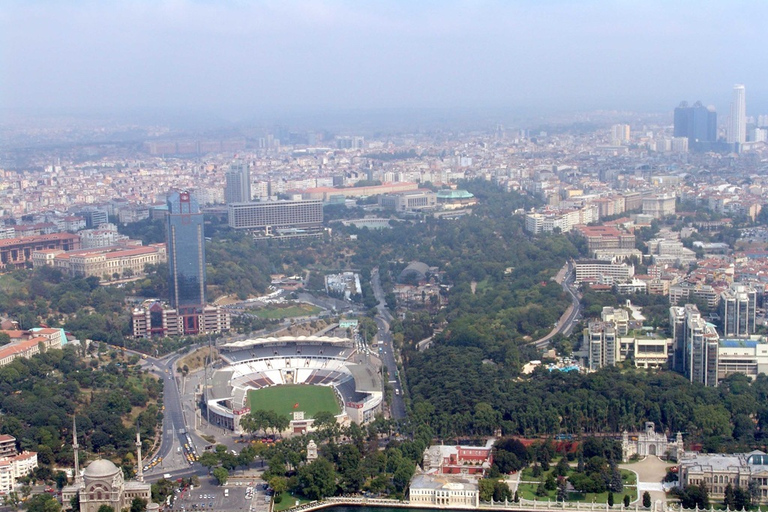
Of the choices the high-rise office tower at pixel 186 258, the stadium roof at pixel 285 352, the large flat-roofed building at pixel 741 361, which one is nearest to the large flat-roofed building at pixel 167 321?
the high-rise office tower at pixel 186 258

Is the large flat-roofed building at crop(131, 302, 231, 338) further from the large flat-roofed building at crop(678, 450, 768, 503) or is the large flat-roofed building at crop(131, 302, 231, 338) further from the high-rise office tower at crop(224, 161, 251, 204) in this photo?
the high-rise office tower at crop(224, 161, 251, 204)

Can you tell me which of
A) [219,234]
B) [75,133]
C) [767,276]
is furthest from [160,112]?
[767,276]

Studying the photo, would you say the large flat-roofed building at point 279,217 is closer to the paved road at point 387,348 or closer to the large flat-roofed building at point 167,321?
the paved road at point 387,348

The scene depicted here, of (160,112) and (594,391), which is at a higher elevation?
(160,112)

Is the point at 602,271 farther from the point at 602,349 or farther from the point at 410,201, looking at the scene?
the point at 410,201

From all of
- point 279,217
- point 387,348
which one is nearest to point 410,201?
point 279,217

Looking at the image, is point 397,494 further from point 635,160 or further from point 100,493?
point 635,160

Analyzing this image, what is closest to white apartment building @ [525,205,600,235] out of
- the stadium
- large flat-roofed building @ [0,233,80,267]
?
large flat-roofed building @ [0,233,80,267]
